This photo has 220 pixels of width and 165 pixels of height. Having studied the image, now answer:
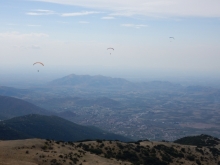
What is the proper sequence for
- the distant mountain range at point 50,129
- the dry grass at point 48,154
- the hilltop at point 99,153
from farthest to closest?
the distant mountain range at point 50,129, the hilltop at point 99,153, the dry grass at point 48,154

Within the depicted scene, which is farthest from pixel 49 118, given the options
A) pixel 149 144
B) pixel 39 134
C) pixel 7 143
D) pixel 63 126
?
pixel 7 143

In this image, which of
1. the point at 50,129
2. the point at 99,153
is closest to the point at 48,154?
the point at 99,153

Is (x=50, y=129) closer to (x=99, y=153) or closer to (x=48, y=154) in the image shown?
(x=99, y=153)

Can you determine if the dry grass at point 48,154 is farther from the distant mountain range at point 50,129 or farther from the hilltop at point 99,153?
the distant mountain range at point 50,129

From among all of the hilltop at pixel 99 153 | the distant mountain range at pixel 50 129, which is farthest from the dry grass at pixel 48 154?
the distant mountain range at pixel 50 129

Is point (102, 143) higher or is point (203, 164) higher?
point (102, 143)

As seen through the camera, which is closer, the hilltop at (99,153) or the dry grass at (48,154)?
the dry grass at (48,154)

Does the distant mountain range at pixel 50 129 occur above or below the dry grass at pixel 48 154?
below

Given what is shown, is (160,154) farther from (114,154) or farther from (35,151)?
(35,151)
